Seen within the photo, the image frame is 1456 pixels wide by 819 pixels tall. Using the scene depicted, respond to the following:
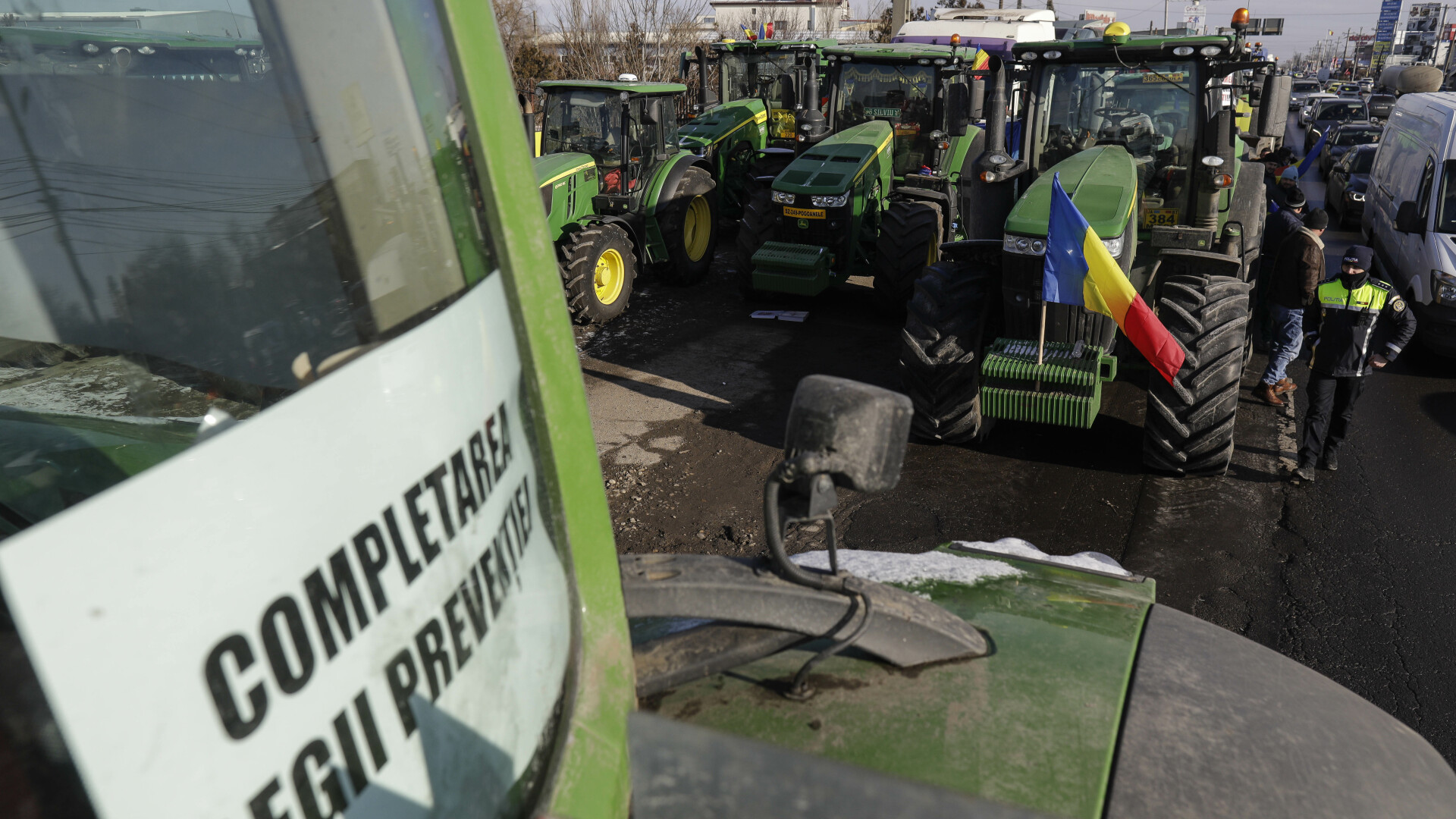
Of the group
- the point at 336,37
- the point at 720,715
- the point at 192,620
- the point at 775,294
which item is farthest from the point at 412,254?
the point at 775,294

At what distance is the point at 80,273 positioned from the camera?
1980 mm

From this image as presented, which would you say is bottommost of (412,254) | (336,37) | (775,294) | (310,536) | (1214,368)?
(775,294)

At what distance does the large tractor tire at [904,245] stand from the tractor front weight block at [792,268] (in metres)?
0.57

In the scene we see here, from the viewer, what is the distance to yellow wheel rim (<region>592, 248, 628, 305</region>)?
31.5 ft

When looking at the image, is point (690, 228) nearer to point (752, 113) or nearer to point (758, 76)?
point (752, 113)

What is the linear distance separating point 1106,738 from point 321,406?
4.72 ft

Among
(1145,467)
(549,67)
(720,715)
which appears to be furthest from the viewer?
(549,67)

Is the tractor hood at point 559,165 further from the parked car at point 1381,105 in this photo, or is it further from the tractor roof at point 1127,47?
the parked car at point 1381,105

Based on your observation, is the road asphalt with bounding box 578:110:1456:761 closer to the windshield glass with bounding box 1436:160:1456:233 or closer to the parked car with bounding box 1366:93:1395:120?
the windshield glass with bounding box 1436:160:1456:233

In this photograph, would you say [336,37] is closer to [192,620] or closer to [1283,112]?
[192,620]

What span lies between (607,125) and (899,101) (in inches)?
129

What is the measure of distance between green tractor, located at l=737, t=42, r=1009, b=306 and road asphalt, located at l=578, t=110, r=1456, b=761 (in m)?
1.24

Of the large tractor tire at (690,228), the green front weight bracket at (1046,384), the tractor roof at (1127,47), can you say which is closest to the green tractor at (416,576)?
the green front weight bracket at (1046,384)

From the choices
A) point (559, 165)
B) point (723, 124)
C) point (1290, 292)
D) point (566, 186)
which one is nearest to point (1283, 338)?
point (1290, 292)
